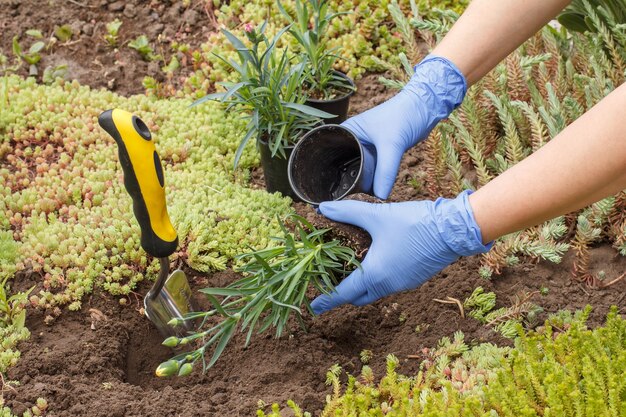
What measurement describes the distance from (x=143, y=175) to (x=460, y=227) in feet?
3.83

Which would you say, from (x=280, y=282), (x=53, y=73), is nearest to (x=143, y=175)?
(x=280, y=282)

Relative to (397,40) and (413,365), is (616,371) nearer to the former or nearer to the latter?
(413,365)

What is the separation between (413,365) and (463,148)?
4.90 ft

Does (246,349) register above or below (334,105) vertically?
below

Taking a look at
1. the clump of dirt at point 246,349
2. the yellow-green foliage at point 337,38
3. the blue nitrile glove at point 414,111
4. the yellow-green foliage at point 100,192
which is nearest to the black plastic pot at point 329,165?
the blue nitrile glove at point 414,111

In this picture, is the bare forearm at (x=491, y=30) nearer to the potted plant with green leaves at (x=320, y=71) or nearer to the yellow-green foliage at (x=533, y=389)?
the potted plant with green leaves at (x=320, y=71)

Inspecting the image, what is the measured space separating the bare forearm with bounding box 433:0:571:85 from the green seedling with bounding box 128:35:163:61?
2375mm

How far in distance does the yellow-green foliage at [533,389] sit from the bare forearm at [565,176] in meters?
0.47

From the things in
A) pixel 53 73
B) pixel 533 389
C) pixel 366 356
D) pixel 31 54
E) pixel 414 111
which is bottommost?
pixel 366 356

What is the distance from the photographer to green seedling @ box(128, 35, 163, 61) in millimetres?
4973

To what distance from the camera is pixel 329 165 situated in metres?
3.28

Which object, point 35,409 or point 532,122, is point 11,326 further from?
point 532,122

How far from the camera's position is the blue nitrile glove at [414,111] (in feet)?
10.7

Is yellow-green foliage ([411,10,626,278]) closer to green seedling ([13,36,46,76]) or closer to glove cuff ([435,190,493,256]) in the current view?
glove cuff ([435,190,493,256])
